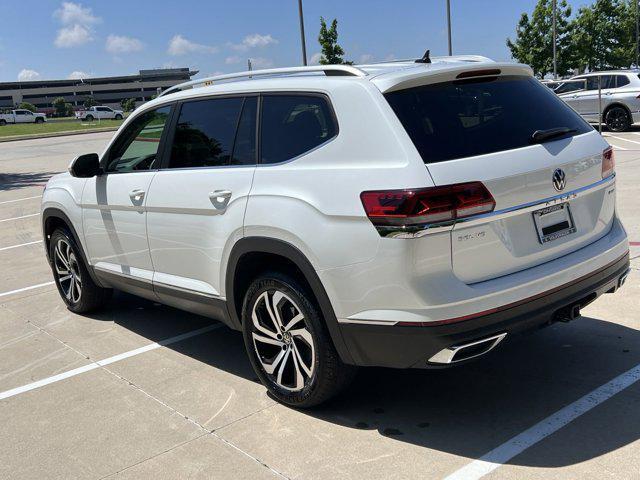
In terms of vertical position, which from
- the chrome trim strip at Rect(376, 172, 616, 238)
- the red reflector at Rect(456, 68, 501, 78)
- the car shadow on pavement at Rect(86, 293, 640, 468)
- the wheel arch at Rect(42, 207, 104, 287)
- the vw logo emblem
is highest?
the red reflector at Rect(456, 68, 501, 78)

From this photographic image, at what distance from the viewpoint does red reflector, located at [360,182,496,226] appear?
3121 mm

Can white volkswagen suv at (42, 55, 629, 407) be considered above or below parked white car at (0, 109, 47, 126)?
below

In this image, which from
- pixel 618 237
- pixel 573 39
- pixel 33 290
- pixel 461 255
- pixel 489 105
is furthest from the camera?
pixel 573 39

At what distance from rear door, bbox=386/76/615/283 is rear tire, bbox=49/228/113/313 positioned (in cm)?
357

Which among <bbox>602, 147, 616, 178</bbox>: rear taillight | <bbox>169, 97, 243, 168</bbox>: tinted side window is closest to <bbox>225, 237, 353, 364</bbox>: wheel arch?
<bbox>169, 97, 243, 168</bbox>: tinted side window

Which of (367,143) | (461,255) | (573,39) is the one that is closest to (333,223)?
(367,143)

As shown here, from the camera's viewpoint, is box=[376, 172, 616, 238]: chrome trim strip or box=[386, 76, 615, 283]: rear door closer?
box=[376, 172, 616, 238]: chrome trim strip

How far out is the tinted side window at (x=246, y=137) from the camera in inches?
160

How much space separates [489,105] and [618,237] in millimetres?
1130

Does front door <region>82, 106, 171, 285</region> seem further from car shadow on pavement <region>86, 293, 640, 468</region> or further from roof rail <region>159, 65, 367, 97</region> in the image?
car shadow on pavement <region>86, 293, 640, 468</region>

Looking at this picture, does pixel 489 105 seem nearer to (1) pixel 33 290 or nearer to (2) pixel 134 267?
Answer: (2) pixel 134 267

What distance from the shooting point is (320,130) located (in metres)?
3.68

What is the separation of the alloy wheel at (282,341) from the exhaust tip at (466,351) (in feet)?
2.38

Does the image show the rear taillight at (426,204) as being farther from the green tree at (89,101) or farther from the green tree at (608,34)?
the green tree at (89,101)
